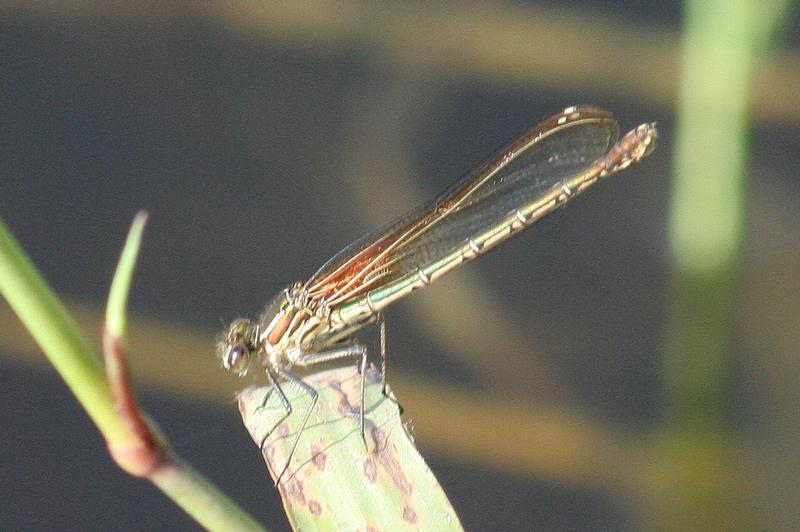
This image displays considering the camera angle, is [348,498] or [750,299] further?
[750,299]

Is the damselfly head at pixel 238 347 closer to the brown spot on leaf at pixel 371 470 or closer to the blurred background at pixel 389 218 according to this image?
the brown spot on leaf at pixel 371 470

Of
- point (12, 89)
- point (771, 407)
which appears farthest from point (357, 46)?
point (771, 407)

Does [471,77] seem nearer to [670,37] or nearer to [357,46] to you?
[357,46]

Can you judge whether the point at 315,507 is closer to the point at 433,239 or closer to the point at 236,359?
the point at 236,359

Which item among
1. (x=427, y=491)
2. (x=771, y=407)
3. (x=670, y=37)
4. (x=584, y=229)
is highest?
(x=670, y=37)

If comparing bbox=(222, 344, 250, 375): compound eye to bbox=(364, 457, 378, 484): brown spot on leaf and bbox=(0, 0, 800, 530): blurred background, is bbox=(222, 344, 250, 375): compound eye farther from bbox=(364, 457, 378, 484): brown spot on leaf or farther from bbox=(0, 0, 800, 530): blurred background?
bbox=(0, 0, 800, 530): blurred background

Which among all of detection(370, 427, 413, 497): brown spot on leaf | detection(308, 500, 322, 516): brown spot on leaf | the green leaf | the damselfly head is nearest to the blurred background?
the damselfly head
